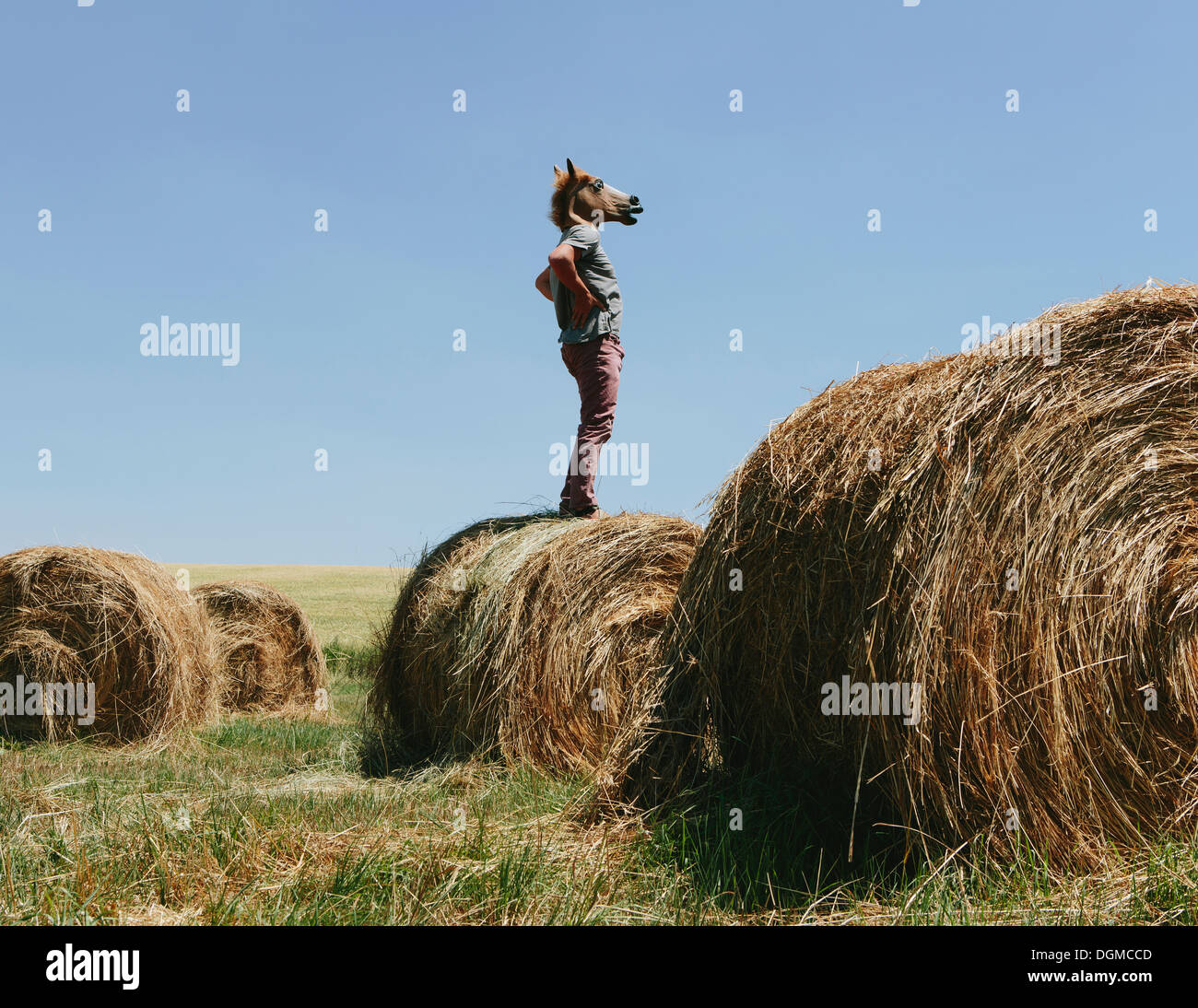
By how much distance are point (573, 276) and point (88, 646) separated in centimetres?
523

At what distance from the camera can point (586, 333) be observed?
712cm

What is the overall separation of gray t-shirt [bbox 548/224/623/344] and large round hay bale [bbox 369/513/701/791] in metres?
1.41

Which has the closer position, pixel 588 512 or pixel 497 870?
pixel 497 870

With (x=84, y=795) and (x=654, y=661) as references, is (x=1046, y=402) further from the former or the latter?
(x=84, y=795)

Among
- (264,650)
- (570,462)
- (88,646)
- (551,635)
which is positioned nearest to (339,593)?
(264,650)

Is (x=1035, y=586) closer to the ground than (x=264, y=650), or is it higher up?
higher up

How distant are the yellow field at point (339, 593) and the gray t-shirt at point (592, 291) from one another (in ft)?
7.66

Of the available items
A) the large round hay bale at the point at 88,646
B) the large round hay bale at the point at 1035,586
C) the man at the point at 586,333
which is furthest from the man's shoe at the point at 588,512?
the large round hay bale at the point at 88,646

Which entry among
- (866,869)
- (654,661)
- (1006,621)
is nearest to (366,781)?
(654,661)

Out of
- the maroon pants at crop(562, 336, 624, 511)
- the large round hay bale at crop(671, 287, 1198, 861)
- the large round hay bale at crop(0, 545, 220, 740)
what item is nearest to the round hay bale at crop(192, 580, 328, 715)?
the large round hay bale at crop(0, 545, 220, 740)

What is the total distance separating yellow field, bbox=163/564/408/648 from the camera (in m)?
11.2

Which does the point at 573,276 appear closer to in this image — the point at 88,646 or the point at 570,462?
the point at 570,462

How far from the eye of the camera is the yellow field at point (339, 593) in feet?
36.8

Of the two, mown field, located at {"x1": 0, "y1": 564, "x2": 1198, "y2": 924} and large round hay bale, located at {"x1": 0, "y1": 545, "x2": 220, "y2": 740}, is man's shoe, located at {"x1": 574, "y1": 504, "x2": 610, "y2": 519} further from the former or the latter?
large round hay bale, located at {"x1": 0, "y1": 545, "x2": 220, "y2": 740}
